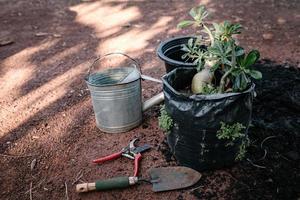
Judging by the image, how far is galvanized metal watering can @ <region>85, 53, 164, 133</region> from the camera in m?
2.69

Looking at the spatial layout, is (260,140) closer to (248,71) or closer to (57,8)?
(248,71)

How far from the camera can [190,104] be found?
2.14 m

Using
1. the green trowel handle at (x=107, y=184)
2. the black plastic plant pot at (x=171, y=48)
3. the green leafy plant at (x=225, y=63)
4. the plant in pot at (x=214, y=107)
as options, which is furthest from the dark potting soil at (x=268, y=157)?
the black plastic plant pot at (x=171, y=48)

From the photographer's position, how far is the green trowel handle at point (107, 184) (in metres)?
2.22

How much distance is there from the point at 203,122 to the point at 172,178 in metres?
0.47

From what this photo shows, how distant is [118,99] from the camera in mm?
2719

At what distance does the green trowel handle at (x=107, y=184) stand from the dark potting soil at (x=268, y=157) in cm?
43

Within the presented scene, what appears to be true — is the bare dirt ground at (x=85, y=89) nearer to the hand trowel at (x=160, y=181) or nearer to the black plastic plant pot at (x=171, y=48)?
the hand trowel at (x=160, y=181)

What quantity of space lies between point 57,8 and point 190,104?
15.7 feet

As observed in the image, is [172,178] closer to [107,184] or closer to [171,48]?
[107,184]

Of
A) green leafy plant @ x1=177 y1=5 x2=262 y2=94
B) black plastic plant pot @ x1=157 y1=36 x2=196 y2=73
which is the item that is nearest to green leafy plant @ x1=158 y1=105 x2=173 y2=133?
green leafy plant @ x1=177 y1=5 x2=262 y2=94

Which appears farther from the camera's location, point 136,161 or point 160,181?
point 136,161

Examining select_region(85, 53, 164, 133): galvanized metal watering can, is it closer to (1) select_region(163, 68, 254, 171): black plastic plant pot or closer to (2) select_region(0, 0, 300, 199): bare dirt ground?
(2) select_region(0, 0, 300, 199): bare dirt ground

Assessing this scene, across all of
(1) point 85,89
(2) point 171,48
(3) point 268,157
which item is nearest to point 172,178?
(3) point 268,157
